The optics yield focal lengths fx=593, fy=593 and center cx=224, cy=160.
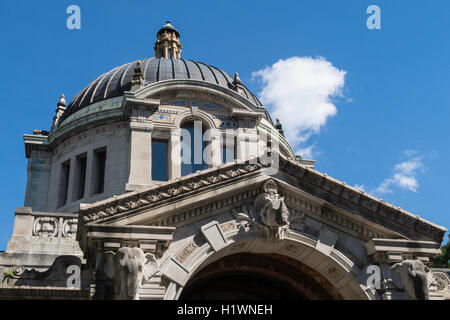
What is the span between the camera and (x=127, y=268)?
44.5ft

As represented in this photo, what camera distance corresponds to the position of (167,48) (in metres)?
41.7

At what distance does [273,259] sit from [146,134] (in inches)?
597

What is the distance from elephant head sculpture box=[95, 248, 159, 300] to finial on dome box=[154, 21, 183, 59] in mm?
28874

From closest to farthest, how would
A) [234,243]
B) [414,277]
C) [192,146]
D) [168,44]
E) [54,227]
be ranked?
[414,277] → [234,243] → [54,227] → [192,146] → [168,44]

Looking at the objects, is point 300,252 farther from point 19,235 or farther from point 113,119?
point 113,119

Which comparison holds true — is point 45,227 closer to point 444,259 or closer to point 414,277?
point 414,277

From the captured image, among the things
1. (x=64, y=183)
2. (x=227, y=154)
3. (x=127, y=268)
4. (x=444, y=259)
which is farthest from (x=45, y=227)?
(x=444, y=259)

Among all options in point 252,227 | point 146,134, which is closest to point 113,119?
point 146,134

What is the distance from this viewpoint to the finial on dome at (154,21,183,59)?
4162 centimetres

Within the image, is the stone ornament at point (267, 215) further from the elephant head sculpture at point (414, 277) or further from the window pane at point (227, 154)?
the window pane at point (227, 154)

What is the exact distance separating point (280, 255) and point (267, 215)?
189 centimetres

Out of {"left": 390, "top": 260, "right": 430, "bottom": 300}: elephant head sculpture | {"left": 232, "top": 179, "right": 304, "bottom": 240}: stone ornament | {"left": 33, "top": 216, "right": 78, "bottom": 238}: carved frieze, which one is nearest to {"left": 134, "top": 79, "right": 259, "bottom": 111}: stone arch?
{"left": 33, "top": 216, "right": 78, "bottom": 238}: carved frieze

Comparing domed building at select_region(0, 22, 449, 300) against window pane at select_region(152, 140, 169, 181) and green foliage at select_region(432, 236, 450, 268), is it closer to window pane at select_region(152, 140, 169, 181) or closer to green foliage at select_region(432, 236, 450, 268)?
window pane at select_region(152, 140, 169, 181)

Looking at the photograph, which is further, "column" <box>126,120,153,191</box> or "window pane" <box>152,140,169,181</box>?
"window pane" <box>152,140,169,181</box>
